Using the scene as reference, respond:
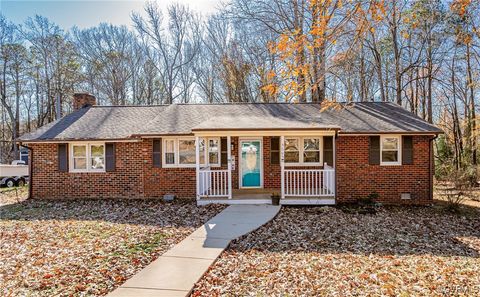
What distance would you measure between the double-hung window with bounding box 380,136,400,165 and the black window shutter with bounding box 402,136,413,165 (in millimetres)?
195

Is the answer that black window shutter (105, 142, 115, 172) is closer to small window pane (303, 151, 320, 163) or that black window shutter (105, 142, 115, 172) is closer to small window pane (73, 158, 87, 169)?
small window pane (73, 158, 87, 169)

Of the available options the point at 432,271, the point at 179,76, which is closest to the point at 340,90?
the point at 179,76

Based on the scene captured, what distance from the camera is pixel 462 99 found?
2328 cm

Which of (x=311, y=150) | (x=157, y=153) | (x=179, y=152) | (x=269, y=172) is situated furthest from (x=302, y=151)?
(x=157, y=153)

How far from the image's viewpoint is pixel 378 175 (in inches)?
434

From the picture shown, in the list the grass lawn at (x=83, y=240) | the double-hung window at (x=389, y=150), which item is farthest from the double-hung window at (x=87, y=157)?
the double-hung window at (x=389, y=150)

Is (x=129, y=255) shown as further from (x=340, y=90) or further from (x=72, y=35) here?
(x=72, y=35)

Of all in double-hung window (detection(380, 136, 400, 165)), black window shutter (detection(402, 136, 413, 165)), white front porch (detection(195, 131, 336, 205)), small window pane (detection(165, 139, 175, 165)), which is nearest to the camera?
white front porch (detection(195, 131, 336, 205))

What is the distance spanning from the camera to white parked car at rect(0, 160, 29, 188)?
700 inches

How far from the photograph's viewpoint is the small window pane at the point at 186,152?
11.8 meters

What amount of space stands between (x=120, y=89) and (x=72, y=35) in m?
7.17

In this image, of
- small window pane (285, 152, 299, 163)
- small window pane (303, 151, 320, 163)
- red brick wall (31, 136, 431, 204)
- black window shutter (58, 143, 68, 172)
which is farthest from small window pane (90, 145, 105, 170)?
small window pane (303, 151, 320, 163)

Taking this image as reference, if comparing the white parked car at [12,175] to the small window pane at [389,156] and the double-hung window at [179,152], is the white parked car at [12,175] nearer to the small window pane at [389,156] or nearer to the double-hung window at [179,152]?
the double-hung window at [179,152]

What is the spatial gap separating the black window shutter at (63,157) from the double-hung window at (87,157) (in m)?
0.18
